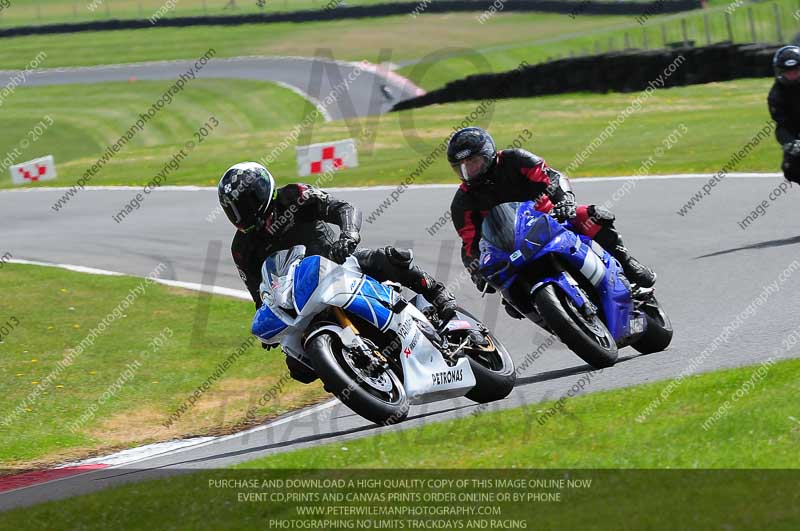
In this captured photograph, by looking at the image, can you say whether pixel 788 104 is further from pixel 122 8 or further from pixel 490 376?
pixel 122 8

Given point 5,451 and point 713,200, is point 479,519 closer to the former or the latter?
point 5,451

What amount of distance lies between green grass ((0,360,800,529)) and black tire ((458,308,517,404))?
0.60 m

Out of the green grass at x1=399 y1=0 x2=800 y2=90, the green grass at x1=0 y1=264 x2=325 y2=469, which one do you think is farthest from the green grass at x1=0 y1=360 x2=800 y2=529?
the green grass at x1=399 y1=0 x2=800 y2=90

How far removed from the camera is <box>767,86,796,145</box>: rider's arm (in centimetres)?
1292

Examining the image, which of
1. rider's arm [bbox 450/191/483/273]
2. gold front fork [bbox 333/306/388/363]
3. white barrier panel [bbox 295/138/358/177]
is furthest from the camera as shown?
white barrier panel [bbox 295/138/358/177]

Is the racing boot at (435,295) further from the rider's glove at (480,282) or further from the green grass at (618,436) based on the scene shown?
the green grass at (618,436)

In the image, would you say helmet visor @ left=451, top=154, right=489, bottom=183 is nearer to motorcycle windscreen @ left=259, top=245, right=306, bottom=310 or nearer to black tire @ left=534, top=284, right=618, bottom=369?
black tire @ left=534, top=284, right=618, bottom=369

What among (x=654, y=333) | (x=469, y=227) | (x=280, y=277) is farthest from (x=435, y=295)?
(x=654, y=333)

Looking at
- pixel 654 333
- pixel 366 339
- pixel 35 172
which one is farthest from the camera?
pixel 35 172

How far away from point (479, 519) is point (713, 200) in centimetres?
1129

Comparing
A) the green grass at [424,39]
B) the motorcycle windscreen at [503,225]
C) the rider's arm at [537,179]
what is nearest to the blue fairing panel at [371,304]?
the motorcycle windscreen at [503,225]

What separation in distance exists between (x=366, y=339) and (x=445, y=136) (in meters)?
19.3

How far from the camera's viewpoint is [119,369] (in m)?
11.8

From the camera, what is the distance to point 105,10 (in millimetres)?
65750
